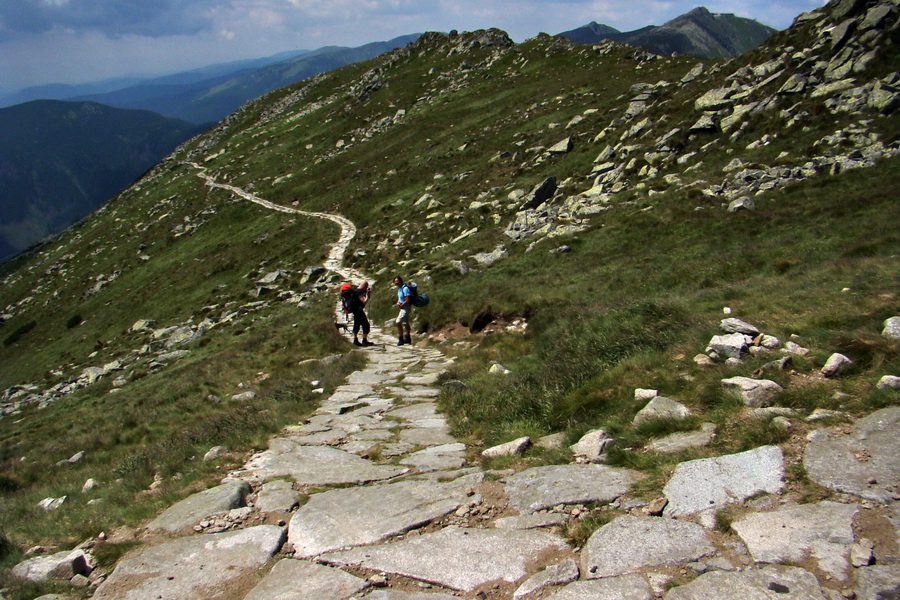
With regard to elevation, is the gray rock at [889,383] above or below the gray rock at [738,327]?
above

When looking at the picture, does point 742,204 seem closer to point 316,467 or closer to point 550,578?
point 316,467

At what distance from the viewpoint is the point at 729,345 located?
760cm

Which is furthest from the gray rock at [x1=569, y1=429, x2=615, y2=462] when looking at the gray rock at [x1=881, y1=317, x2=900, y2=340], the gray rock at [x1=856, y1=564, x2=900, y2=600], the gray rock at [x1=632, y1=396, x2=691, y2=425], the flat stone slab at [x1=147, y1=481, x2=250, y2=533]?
the flat stone slab at [x1=147, y1=481, x2=250, y2=533]

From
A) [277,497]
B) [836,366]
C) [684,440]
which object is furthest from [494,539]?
[836,366]

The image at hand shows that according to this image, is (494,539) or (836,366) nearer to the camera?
(494,539)

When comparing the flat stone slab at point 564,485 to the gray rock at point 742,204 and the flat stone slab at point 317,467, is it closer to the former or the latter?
the flat stone slab at point 317,467

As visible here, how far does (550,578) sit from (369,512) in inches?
92.8

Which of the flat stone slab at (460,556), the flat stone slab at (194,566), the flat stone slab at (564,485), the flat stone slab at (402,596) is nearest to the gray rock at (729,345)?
the flat stone slab at (564,485)

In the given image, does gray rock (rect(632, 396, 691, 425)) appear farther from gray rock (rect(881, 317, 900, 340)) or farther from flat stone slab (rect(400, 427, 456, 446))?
flat stone slab (rect(400, 427, 456, 446))

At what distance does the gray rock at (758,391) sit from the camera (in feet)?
19.7

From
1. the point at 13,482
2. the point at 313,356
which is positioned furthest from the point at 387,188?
the point at 13,482

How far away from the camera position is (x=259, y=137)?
10662 centimetres

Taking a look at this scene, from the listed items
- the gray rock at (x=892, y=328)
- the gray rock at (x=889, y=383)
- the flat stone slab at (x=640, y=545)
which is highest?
the gray rock at (x=892, y=328)

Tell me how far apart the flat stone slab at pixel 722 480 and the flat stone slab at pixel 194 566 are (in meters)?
4.04
